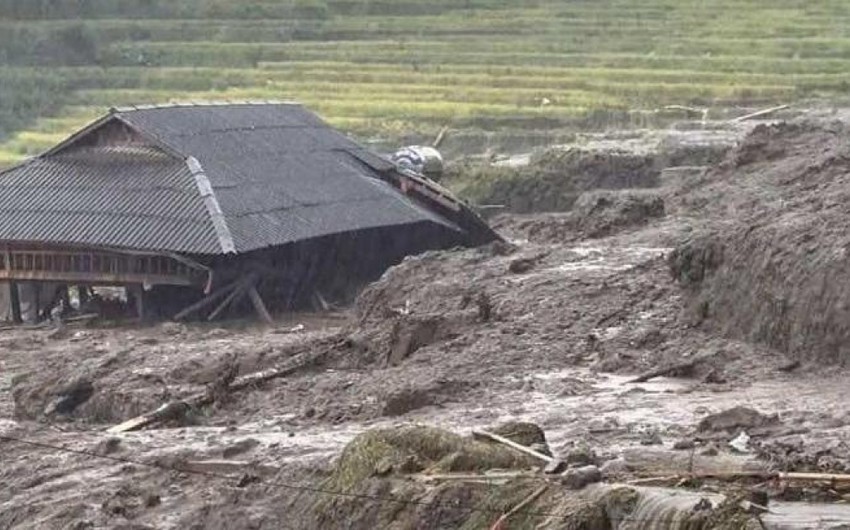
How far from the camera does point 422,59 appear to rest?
4250cm

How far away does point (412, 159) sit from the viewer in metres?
30.9

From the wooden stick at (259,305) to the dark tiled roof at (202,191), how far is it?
850 millimetres

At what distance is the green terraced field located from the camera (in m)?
37.9

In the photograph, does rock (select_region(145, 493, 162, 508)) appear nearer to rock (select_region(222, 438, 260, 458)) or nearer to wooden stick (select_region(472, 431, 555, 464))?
rock (select_region(222, 438, 260, 458))

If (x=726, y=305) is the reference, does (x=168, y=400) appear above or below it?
below

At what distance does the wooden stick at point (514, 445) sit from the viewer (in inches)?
436

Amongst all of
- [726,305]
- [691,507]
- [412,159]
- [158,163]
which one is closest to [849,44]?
[412,159]

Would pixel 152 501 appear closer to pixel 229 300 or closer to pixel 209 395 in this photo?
pixel 209 395

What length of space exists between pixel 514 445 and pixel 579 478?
1215 mm

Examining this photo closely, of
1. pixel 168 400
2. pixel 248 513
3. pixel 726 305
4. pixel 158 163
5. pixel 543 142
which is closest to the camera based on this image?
pixel 248 513

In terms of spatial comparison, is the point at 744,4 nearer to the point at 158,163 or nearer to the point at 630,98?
the point at 630,98

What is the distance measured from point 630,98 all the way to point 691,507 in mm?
29308

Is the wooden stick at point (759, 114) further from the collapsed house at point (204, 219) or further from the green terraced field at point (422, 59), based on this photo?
the collapsed house at point (204, 219)

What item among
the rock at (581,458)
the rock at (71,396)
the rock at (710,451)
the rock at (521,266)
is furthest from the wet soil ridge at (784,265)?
the rock at (71,396)
